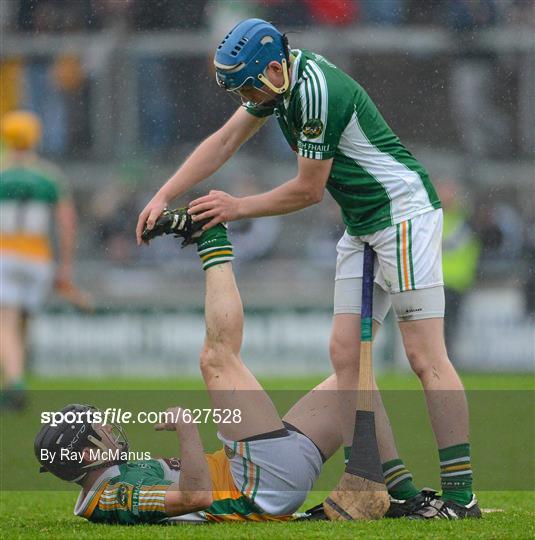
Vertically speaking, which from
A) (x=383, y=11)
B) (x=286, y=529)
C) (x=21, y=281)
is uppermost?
(x=383, y=11)

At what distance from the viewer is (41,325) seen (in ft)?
36.9

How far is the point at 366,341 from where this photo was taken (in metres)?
4.55

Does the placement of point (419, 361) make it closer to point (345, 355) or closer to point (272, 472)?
point (345, 355)

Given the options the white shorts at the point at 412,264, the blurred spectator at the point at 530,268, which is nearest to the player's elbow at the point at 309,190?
the white shorts at the point at 412,264

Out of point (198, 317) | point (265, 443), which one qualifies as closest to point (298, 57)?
point (265, 443)

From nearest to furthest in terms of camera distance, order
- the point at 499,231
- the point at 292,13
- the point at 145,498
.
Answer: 1. the point at 145,498
2. the point at 292,13
3. the point at 499,231

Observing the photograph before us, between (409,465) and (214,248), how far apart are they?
217 centimetres

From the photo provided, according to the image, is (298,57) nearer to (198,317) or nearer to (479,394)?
(479,394)

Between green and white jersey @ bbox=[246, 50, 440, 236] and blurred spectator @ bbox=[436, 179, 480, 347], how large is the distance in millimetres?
6537

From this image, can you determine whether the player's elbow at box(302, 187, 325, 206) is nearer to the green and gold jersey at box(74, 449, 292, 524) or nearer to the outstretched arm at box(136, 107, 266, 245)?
the outstretched arm at box(136, 107, 266, 245)

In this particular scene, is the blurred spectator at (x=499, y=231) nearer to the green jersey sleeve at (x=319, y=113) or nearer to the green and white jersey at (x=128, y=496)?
the green jersey sleeve at (x=319, y=113)

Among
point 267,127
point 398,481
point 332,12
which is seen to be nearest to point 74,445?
point 398,481

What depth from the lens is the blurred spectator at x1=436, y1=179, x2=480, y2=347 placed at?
1116 cm

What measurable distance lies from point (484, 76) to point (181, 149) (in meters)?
3.18
